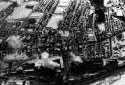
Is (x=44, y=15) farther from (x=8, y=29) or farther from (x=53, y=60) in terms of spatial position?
(x=53, y=60)

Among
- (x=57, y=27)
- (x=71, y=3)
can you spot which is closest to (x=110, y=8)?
(x=71, y=3)

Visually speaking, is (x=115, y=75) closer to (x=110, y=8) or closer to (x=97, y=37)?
(x=97, y=37)

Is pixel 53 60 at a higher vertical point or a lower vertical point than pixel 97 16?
lower

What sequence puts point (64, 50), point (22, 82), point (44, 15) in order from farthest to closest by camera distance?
point (44, 15), point (64, 50), point (22, 82)

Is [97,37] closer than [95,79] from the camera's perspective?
No

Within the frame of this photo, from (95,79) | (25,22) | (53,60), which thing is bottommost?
(95,79)

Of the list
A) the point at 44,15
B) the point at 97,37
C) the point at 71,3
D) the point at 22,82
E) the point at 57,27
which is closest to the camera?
the point at 22,82
